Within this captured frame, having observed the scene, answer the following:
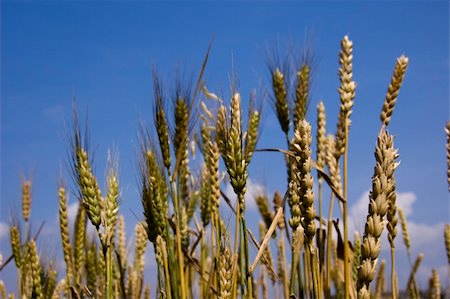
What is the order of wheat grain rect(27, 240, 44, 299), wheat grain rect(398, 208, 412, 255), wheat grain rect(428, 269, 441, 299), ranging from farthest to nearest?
1. wheat grain rect(428, 269, 441, 299)
2. wheat grain rect(398, 208, 412, 255)
3. wheat grain rect(27, 240, 44, 299)

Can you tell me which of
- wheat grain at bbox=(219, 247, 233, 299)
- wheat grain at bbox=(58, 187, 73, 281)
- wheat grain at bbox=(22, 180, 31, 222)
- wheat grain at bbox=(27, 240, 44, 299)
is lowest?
wheat grain at bbox=(219, 247, 233, 299)

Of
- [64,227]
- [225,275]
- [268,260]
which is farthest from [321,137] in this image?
[225,275]

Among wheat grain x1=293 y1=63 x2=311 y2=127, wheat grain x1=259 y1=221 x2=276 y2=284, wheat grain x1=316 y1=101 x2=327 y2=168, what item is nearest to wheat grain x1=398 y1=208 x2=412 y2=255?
wheat grain x1=259 y1=221 x2=276 y2=284

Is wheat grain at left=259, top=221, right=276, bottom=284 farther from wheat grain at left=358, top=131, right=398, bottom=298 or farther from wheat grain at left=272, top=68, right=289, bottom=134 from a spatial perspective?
wheat grain at left=358, top=131, right=398, bottom=298

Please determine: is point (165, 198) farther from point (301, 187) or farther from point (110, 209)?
point (301, 187)

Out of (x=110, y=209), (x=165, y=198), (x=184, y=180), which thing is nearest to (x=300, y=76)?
(x=184, y=180)

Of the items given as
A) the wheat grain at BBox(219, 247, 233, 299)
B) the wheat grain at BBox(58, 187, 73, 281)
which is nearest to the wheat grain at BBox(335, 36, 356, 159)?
the wheat grain at BBox(219, 247, 233, 299)

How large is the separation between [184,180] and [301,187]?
6.27ft

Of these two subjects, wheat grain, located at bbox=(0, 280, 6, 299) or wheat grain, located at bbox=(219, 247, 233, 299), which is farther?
wheat grain, located at bbox=(0, 280, 6, 299)

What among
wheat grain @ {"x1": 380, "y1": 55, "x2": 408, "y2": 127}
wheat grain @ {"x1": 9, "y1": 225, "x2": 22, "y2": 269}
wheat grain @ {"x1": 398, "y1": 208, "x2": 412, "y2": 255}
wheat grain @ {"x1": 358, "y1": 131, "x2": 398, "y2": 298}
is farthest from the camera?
wheat grain @ {"x1": 398, "y1": 208, "x2": 412, "y2": 255}

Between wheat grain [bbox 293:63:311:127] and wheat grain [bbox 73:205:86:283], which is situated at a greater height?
wheat grain [bbox 293:63:311:127]

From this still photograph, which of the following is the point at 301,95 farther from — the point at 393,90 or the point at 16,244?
the point at 16,244

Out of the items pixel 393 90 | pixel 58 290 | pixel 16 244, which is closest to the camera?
pixel 393 90

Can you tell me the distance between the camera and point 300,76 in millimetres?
3369
